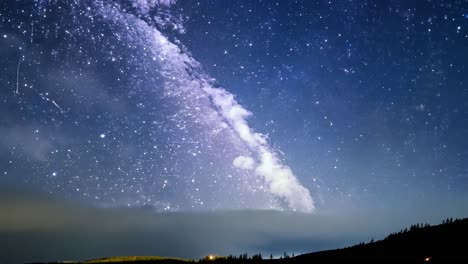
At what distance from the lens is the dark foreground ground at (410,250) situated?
31.0 ft

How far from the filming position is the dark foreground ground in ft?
31.0

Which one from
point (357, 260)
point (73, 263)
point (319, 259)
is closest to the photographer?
point (357, 260)

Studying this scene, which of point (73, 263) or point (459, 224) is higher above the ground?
point (459, 224)

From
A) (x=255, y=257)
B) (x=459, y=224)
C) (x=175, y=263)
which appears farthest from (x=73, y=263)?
(x=459, y=224)

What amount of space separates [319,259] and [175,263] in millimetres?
5834

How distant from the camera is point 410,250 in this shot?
1056 centimetres

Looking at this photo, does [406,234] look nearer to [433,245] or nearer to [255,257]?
[433,245]

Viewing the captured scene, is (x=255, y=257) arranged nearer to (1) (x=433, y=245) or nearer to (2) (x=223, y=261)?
(2) (x=223, y=261)

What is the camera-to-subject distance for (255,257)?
490 inches

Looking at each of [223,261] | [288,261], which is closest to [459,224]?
[288,261]

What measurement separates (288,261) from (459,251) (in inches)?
219

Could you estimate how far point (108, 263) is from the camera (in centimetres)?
1348

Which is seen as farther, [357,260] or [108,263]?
[108,263]

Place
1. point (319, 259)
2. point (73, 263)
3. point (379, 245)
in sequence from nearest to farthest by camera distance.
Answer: point (319, 259), point (379, 245), point (73, 263)
